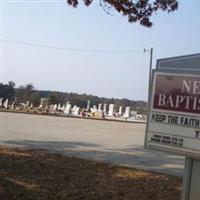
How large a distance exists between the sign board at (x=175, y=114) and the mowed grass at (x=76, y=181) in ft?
7.15

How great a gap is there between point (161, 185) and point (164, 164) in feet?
A: 14.0

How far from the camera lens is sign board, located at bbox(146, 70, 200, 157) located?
16.8 feet

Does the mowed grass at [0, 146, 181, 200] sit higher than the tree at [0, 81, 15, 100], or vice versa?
the tree at [0, 81, 15, 100]

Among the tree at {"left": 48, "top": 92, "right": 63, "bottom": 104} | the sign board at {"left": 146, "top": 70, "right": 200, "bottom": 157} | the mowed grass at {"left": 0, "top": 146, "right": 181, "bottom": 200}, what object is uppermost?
the tree at {"left": 48, "top": 92, "right": 63, "bottom": 104}

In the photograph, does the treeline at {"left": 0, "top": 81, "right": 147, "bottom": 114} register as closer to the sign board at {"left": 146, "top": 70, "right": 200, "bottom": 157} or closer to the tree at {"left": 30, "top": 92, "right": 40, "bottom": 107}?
the tree at {"left": 30, "top": 92, "right": 40, "bottom": 107}

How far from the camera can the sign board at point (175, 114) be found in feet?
16.8

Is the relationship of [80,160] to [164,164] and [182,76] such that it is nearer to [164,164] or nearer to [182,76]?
[164,164]

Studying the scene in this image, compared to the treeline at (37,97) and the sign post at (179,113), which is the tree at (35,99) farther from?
the sign post at (179,113)

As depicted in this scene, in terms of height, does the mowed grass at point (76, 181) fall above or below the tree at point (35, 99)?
below

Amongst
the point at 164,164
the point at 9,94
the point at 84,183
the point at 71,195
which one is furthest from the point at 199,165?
the point at 9,94

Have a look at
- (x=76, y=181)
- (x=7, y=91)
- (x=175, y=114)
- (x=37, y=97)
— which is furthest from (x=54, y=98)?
(x=175, y=114)

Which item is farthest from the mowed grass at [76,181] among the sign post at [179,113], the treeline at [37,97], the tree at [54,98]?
the tree at [54,98]

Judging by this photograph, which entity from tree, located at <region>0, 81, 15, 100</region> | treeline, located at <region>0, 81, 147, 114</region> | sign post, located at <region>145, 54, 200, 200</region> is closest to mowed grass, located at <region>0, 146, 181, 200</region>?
sign post, located at <region>145, 54, 200, 200</region>

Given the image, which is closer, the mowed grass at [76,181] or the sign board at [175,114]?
the sign board at [175,114]
